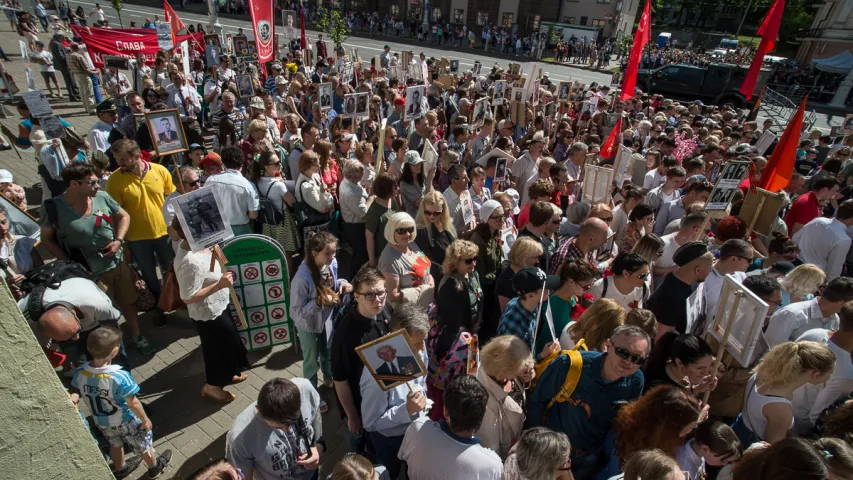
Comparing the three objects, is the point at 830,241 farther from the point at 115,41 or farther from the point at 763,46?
the point at 115,41

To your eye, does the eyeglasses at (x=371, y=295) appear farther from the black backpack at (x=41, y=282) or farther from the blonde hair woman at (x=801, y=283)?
the blonde hair woman at (x=801, y=283)

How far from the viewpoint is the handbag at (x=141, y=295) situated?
469 cm

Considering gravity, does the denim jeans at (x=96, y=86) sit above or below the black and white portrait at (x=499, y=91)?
below

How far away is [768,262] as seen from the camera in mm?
4871

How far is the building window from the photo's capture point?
44.2 metres

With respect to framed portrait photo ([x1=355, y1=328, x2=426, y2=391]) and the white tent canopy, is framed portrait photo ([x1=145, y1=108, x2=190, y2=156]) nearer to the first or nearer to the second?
framed portrait photo ([x1=355, y1=328, x2=426, y2=391])

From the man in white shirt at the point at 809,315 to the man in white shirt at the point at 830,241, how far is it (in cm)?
199

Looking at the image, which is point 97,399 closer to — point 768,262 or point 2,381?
point 2,381

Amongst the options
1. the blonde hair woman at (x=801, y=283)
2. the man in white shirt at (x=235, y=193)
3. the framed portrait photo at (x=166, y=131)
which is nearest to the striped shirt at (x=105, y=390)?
the man in white shirt at (x=235, y=193)

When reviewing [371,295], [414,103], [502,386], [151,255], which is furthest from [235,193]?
[414,103]

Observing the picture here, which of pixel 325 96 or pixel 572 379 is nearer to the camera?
pixel 572 379

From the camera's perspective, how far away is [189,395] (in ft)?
13.9

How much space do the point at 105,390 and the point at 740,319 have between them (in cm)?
423

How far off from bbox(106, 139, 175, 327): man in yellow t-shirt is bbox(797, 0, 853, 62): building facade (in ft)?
138
